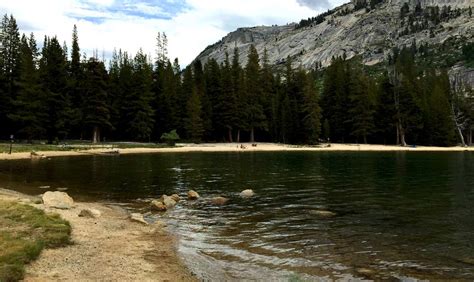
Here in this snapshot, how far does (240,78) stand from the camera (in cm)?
10425

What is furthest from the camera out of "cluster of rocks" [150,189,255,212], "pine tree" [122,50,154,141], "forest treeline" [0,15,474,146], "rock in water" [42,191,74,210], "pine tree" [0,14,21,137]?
"pine tree" [122,50,154,141]

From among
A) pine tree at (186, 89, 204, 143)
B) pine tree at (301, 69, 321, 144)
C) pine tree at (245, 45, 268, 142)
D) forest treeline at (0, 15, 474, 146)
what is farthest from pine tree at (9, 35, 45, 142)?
pine tree at (301, 69, 321, 144)

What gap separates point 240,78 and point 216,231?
89.2m

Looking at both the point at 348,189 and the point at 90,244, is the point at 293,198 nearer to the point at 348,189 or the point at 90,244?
the point at 348,189

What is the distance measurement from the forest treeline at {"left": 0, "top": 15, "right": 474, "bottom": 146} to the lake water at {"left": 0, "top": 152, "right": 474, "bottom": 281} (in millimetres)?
44975

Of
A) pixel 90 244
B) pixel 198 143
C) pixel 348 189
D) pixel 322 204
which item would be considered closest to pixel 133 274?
pixel 90 244

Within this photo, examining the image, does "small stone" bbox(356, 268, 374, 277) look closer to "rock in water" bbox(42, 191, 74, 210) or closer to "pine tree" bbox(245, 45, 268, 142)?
"rock in water" bbox(42, 191, 74, 210)

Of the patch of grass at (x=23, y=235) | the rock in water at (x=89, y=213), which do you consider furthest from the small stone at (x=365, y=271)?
the rock in water at (x=89, y=213)

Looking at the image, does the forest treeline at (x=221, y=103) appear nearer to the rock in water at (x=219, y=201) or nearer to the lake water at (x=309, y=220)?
the lake water at (x=309, y=220)

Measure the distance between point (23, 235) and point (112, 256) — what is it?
323cm

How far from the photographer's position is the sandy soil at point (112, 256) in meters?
10.5

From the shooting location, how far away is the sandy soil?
10.5 metres

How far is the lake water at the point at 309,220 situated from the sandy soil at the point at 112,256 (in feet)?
2.75

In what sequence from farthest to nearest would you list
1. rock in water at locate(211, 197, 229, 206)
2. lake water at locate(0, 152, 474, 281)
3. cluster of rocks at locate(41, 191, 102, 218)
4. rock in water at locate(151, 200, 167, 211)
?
rock in water at locate(211, 197, 229, 206) < rock in water at locate(151, 200, 167, 211) < cluster of rocks at locate(41, 191, 102, 218) < lake water at locate(0, 152, 474, 281)
